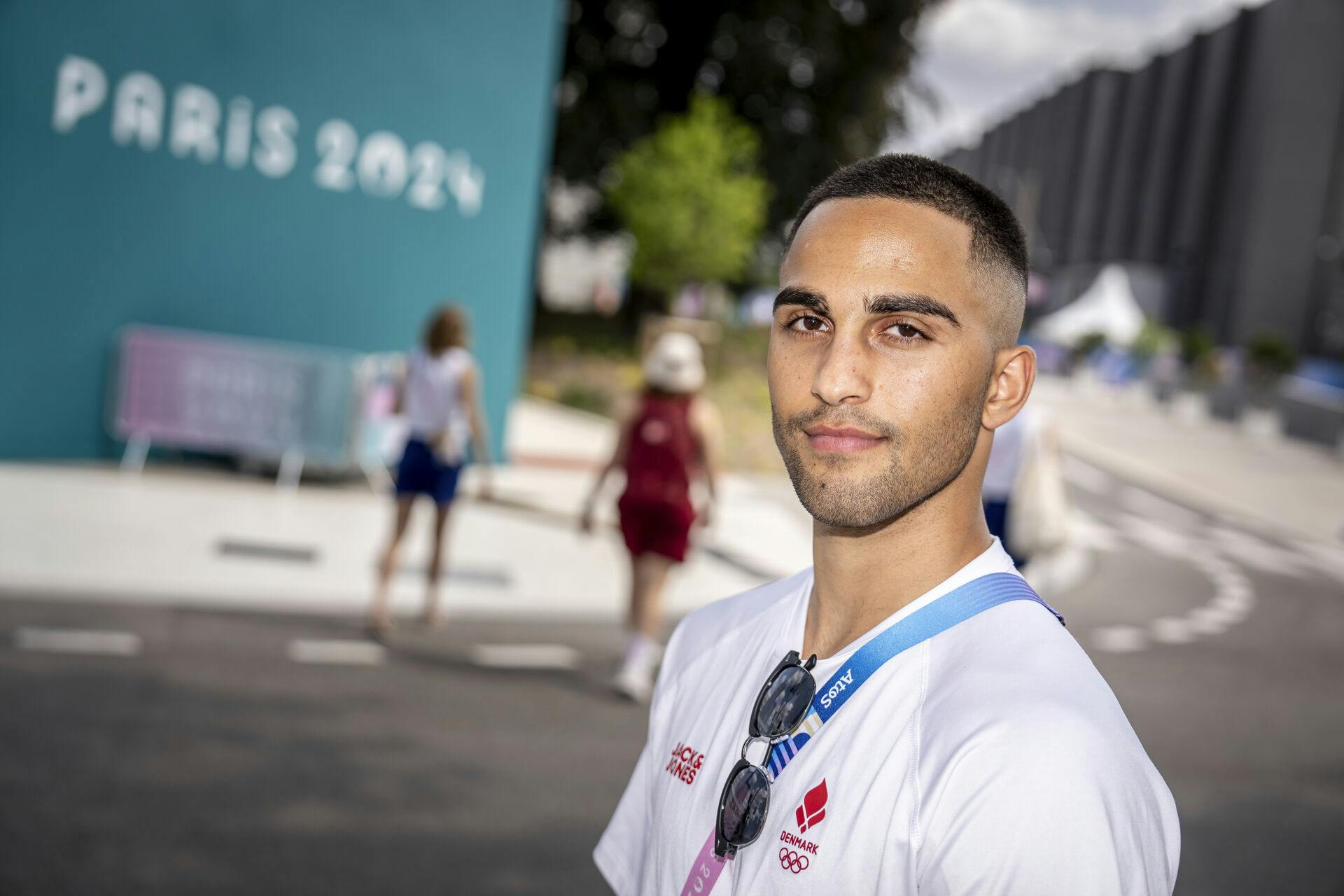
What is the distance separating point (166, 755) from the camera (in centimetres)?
549

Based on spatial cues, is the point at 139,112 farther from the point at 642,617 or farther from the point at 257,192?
the point at 642,617

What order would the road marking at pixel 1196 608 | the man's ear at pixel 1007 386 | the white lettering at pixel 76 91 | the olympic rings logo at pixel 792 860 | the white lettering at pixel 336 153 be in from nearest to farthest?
the olympic rings logo at pixel 792 860, the man's ear at pixel 1007 386, the road marking at pixel 1196 608, the white lettering at pixel 76 91, the white lettering at pixel 336 153

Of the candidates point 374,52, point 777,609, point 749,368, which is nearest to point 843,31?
point 749,368

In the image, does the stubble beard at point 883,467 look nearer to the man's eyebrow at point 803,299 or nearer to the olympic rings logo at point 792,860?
the man's eyebrow at point 803,299

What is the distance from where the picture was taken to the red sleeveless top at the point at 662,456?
704cm

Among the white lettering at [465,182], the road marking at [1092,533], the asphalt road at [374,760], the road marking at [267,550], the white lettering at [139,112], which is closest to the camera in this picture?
the asphalt road at [374,760]

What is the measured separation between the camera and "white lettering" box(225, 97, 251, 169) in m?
12.4

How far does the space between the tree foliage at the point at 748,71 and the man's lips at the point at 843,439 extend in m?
25.9

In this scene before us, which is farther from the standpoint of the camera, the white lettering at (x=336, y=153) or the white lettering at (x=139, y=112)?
the white lettering at (x=336, y=153)

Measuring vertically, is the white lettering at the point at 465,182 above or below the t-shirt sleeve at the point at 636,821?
above

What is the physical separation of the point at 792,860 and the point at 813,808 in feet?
0.19

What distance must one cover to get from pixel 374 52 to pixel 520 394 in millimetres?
10267

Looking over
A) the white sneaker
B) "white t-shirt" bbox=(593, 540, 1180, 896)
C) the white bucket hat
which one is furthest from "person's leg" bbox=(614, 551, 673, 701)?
"white t-shirt" bbox=(593, 540, 1180, 896)

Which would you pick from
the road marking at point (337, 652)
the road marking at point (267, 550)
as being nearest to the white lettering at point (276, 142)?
the road marking at point (267, 550)
